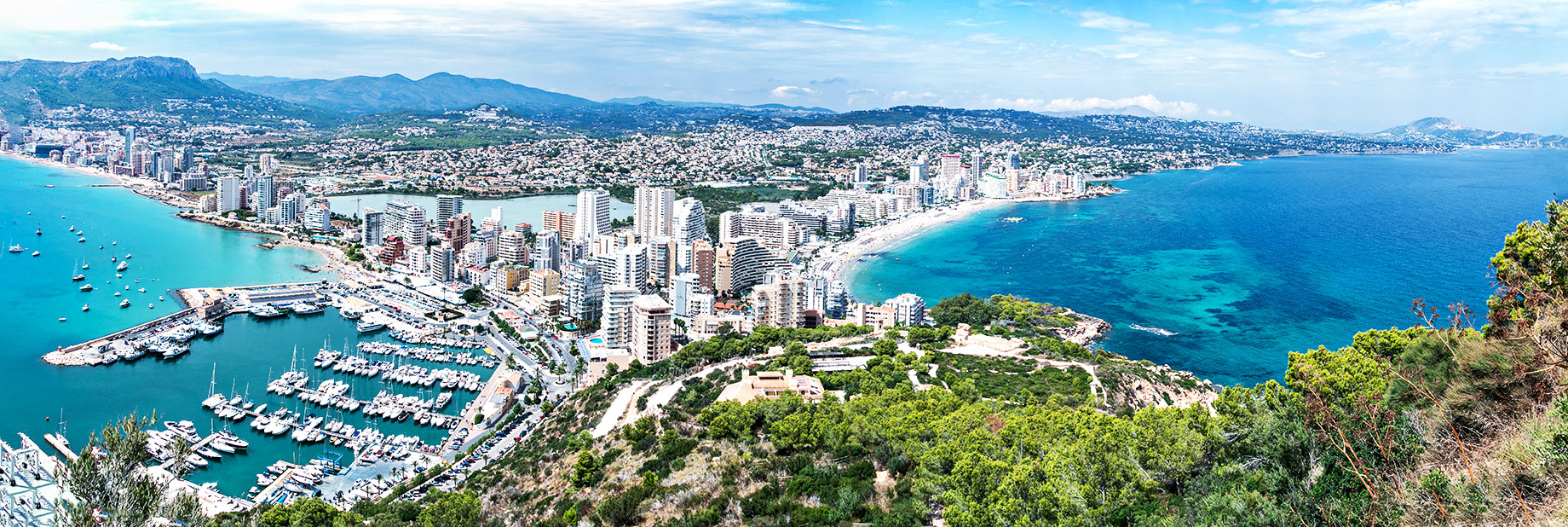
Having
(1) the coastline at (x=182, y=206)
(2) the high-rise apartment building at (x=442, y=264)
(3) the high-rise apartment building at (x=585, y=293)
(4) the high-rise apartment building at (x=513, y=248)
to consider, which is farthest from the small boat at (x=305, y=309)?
(4) the high-rise apartment building at (x=513, y=248)

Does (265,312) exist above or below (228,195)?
below

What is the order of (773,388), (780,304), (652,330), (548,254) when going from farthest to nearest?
1. (548,254)
2. (780,304)
3. (652,330)
4. (773,388)

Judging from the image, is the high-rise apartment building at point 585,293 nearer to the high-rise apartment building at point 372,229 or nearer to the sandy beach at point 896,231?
the sandy beach at point 896,231

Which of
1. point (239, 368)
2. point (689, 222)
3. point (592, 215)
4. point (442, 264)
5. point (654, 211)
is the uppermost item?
point (654, 211)

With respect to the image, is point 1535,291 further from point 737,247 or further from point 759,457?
point 737,247

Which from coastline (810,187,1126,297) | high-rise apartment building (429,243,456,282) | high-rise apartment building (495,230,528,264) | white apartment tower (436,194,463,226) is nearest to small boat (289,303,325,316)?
high-rise apartment building (429,243,456,282)

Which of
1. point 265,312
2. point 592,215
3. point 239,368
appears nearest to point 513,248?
point 592,215

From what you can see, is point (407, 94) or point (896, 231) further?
point (407, 94)

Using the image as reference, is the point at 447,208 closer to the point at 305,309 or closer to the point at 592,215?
the point at 592,215
